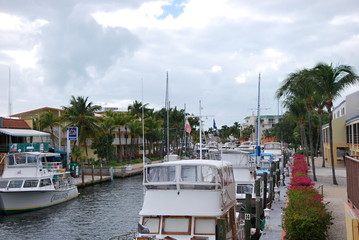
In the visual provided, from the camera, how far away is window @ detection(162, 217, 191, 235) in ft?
44.2

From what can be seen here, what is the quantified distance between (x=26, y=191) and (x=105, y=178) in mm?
21895

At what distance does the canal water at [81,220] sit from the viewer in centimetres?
2573

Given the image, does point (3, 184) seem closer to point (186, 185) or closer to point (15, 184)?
point (15, 184)

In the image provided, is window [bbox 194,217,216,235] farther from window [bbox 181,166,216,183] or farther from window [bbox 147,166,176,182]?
window [bbox 147,166,176,182]

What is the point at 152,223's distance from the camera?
1383 centimetres

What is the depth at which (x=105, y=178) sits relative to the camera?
2127 inches

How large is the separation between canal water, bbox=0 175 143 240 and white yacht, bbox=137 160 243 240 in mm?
12053

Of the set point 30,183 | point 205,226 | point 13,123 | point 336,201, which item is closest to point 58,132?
point 13,123

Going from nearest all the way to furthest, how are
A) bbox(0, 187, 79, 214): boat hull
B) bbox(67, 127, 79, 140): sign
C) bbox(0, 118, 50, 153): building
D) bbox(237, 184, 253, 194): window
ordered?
bbox(237, 184, 253, 194): window → bbox(0, 187, 79, 214): boat hull → bbox(0, 118, 50, 153): building → bbox(67, 127, 79, 140): sign

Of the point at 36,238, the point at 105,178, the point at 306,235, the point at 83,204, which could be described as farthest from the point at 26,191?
the point at 306,235

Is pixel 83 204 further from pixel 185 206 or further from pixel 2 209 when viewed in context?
pixel 185 206

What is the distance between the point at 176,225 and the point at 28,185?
2341cm

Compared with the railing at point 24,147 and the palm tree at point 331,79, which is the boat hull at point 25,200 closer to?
the railing at point 24,147

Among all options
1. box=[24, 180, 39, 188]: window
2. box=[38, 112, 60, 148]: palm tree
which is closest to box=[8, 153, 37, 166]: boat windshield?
box=[24, 180, 39, 188]: window
